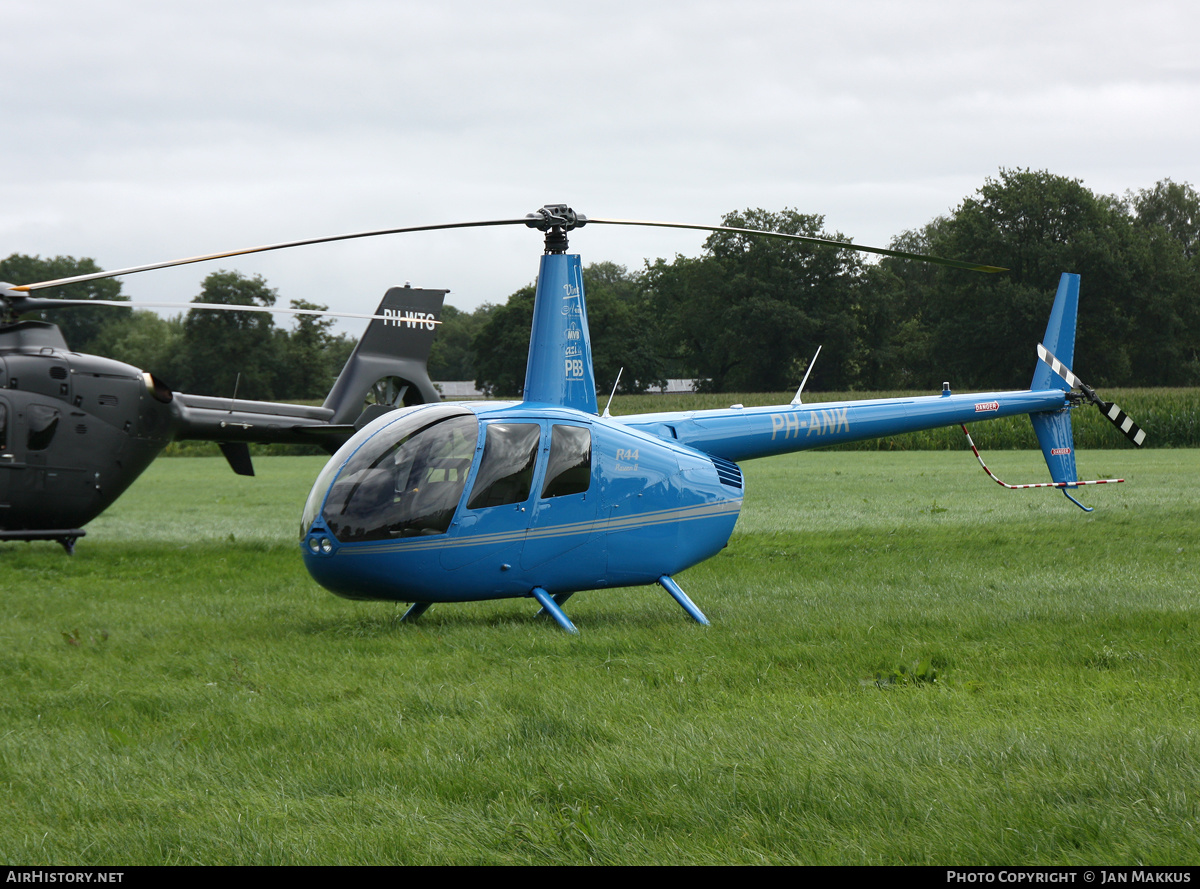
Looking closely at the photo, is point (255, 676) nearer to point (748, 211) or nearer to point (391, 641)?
point (391, 641)

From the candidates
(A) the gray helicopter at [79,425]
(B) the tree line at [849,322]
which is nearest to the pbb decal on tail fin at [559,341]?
(A) the gray helicopter at [79,425]

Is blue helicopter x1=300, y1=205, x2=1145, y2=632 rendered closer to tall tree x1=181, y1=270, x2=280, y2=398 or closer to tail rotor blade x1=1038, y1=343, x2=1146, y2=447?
tail rotor blade x1=1038, y1=343, x2=1146, y2=447

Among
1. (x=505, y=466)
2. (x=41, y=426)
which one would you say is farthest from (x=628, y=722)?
(x=41, y=426)

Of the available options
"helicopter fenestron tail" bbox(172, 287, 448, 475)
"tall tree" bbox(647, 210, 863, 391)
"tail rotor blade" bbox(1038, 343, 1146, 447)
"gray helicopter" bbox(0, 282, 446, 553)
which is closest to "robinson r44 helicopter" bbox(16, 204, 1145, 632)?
"tail rotor blade" bbox(1038, 343, 1146, 447)

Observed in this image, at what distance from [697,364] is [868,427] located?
2670 inches

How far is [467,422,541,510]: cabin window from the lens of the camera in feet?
27.6

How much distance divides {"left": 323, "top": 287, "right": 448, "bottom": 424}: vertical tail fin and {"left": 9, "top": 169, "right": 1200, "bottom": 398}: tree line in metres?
41.5

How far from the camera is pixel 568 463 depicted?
8805mm

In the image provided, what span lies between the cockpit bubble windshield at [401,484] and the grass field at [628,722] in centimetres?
90

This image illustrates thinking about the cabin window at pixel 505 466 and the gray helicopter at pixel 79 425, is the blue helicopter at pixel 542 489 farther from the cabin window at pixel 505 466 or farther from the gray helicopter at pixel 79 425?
the gray helicopter at pixel 79 425

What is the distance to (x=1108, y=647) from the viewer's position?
7.36 meters

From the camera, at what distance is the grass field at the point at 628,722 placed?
13.2 ft

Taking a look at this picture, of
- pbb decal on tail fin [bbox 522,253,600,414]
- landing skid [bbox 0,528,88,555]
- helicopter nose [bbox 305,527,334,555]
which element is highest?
pbb decal on tail fin [bbox 522,253,600,414]
